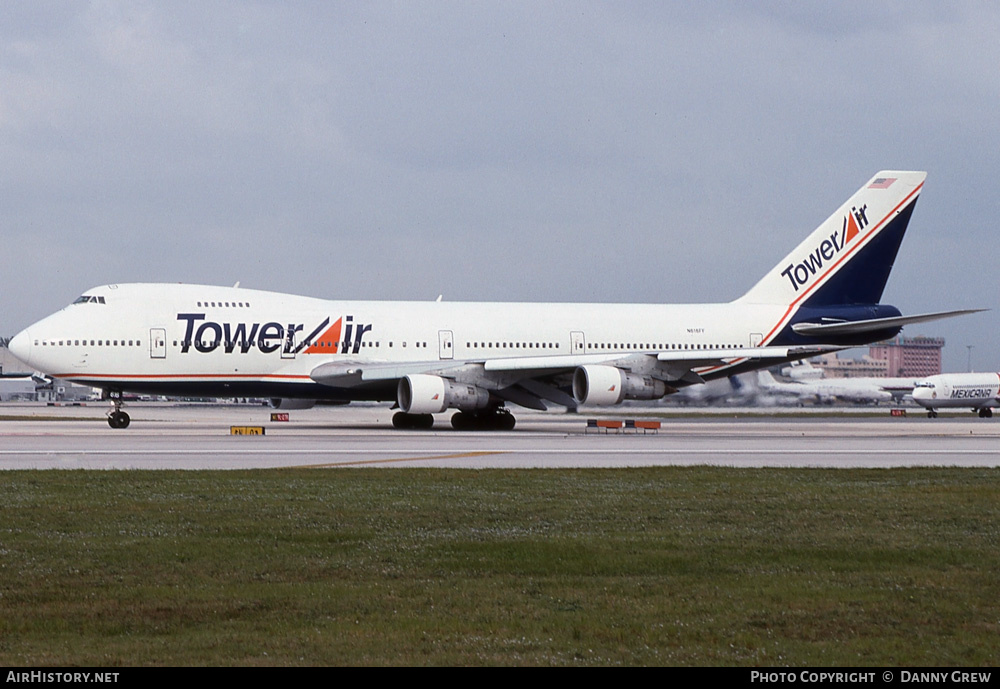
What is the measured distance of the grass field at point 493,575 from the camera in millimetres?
7848

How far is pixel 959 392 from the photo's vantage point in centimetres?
7862

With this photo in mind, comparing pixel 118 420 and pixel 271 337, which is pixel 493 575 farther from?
pixel 118 420

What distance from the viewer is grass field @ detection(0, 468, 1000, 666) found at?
7.85m

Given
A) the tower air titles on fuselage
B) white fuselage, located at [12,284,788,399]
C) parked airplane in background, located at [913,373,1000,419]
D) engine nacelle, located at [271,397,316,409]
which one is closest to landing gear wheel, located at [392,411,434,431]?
white fuselage, located at [12,284,788,399]

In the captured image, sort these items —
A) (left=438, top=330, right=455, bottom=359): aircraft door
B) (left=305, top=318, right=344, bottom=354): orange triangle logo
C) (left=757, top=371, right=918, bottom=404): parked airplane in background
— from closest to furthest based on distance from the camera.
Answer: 1. (left=305, top=318, right=344, bottom=354): orange triangle logo
2. (left=438, top=330, right=455, bottom=359): aircraft door
3. (left=757, top=371, right=918, bottom=404): parked airplane in background

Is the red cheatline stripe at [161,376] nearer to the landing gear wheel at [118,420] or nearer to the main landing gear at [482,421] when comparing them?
the landing gear wheel at [118,420]

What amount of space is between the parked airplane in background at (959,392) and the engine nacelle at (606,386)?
4674 centimetres

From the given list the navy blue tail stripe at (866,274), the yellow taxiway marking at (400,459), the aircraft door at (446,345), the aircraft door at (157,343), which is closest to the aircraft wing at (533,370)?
the aircraft door at (446,345)

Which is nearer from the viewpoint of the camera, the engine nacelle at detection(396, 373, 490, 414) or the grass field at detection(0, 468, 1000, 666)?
the grass field at detection(0, 468, 1000, 666)

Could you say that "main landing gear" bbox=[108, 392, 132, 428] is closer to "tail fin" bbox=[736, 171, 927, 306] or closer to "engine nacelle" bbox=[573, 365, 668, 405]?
"engine nacelle" bbox=[573, 365, 668, 405]

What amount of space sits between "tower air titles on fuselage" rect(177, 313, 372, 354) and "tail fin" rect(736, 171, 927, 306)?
16.8 meters

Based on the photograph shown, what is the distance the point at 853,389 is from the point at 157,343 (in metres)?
75.4

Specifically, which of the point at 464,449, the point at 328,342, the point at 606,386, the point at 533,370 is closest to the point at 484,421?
the point at 533,370

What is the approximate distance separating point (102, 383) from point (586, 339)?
16660mm
